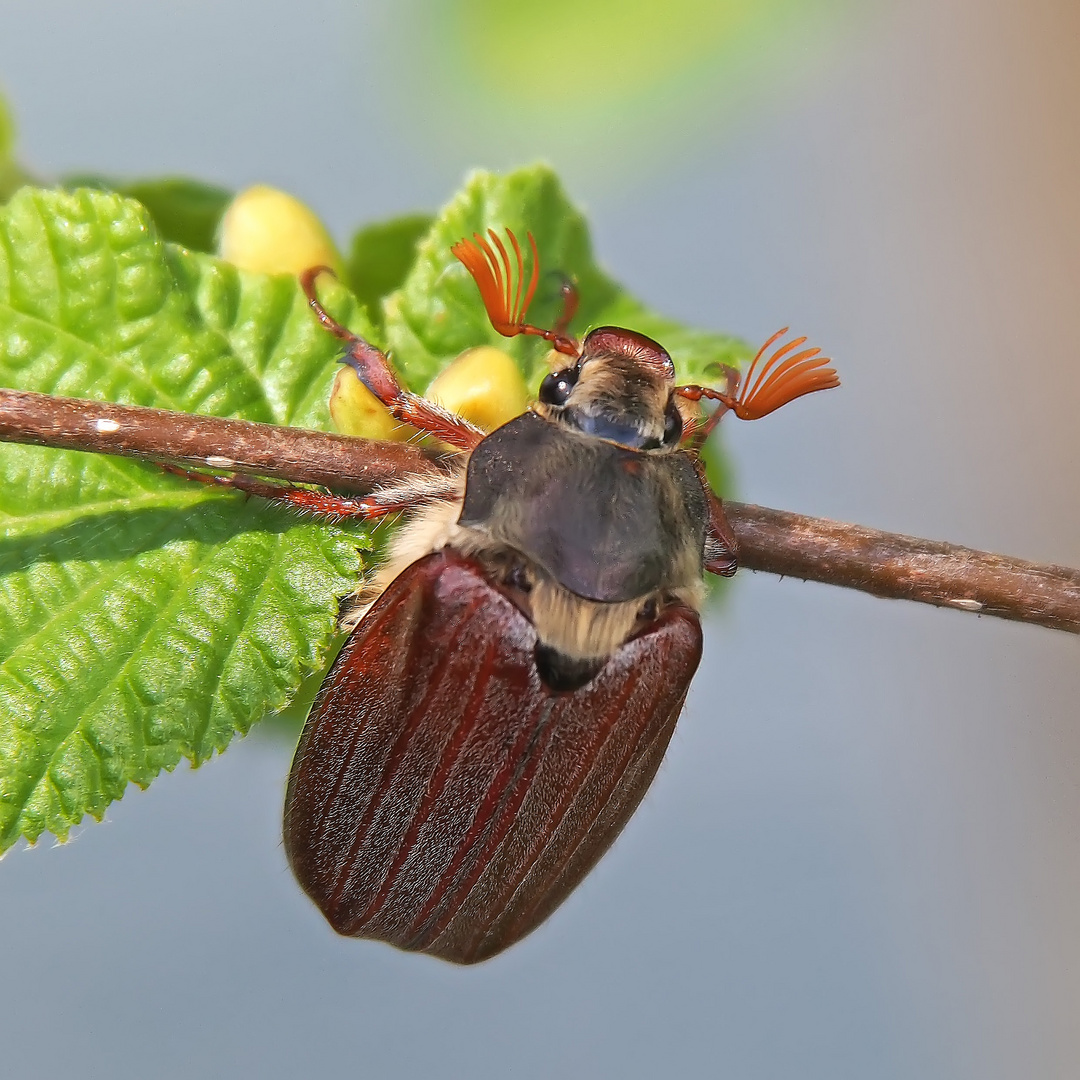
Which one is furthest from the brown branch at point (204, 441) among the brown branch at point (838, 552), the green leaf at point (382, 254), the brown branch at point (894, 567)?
the green leaf at point (382, 254)

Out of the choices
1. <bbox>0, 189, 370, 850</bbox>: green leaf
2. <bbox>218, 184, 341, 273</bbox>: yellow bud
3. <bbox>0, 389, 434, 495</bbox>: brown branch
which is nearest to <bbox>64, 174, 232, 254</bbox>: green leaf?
<bbox>218, 184, 341, 273</bbox>: yellow bud

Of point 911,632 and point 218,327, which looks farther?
point 911,632

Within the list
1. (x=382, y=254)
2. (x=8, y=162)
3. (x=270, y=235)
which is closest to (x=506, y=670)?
(x=270, y=235)

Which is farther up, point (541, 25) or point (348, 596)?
point (541, 25)

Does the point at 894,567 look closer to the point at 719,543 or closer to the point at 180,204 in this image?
the point at 719,543

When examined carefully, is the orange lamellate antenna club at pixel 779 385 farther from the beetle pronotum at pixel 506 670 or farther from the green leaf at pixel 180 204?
the green leaf at pixel 180 204

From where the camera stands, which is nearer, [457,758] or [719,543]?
[457,758]

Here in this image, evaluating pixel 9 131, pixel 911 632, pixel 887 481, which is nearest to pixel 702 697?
pixel 911 632

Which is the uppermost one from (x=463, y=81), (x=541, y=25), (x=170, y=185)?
(x=541, y=25)

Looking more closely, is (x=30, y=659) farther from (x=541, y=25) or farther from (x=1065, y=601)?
(x=541, y=25)
